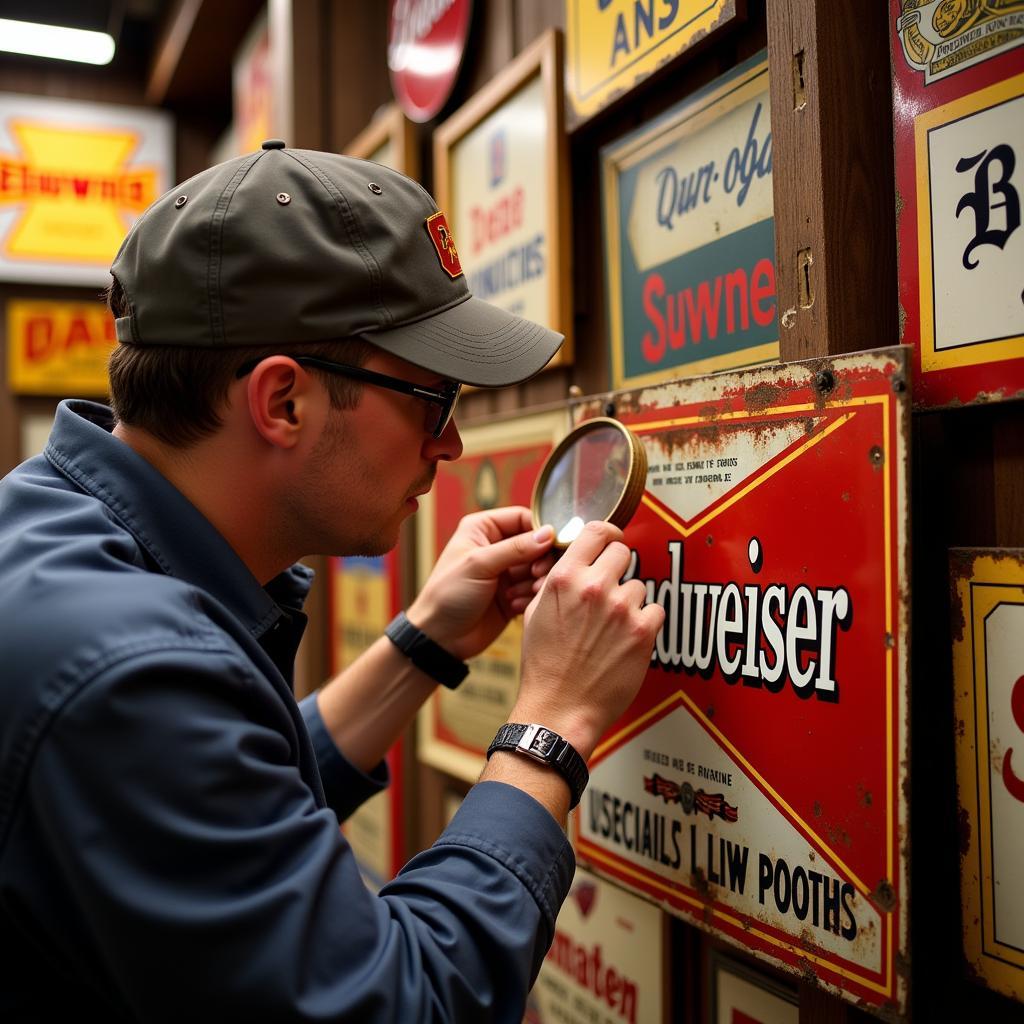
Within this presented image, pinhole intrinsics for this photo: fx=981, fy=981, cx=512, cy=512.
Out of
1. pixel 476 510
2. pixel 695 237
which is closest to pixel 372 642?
pixel 476 510

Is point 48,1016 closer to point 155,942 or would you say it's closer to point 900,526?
point 155,942

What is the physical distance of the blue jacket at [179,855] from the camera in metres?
0.71

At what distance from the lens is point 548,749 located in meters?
0.96

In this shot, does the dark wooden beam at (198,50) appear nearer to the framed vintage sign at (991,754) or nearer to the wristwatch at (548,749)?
the wristwatch at (548,749)

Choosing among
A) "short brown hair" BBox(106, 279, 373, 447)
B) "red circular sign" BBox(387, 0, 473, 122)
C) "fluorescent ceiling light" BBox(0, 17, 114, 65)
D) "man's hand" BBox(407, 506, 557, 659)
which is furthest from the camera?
"fluorescent ceiling light" BBox(0, 17, 114, 65)

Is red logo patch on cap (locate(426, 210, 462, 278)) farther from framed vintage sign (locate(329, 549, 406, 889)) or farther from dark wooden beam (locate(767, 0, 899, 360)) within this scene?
framed vintage sign (locate(329, 549, 406, 889))

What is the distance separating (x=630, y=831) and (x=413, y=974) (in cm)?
49

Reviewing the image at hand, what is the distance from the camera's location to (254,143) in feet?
10.2

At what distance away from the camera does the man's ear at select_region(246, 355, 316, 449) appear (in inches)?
37.5

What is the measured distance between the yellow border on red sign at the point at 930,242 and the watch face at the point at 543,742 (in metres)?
0.51

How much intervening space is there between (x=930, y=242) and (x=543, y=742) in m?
0.61

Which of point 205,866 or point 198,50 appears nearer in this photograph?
point 205,866

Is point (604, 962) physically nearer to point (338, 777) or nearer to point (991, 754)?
point (338, 777)

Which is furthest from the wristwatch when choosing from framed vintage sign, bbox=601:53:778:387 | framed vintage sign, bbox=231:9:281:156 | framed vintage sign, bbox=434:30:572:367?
framed vintage sign, bbox=231:9:281:156
